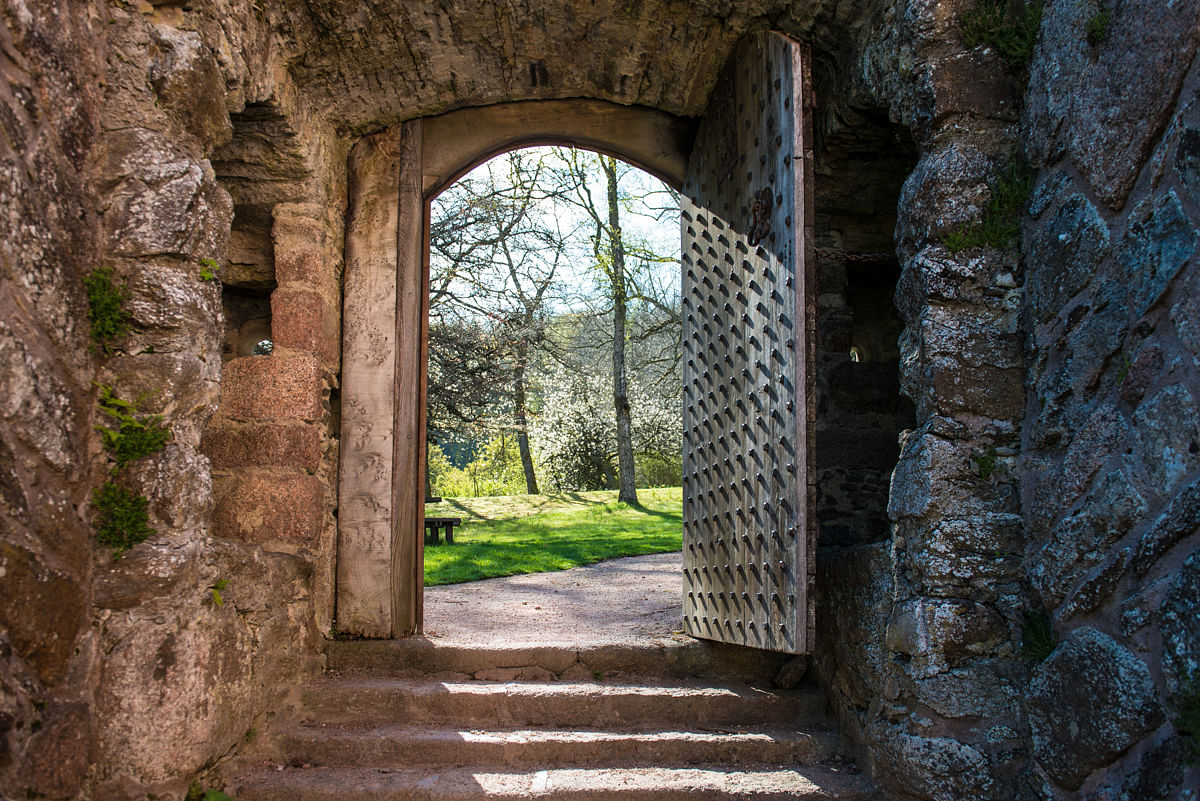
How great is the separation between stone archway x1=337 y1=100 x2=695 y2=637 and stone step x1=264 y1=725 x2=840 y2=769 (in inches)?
29.5

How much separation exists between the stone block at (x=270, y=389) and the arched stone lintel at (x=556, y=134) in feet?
4.20

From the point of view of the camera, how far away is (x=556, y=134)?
478 centimetres

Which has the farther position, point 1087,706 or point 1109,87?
point 1109,87

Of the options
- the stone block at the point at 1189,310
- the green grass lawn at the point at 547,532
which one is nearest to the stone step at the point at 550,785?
the stone block at the point at 1189,310

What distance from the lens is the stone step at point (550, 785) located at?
10.6ft

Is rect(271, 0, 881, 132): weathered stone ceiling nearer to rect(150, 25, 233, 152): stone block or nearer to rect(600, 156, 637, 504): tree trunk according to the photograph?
rect(150, 25, 233, 152): stone block

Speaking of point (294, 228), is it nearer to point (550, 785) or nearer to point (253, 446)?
point (253, 446)

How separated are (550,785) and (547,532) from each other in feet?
26.8

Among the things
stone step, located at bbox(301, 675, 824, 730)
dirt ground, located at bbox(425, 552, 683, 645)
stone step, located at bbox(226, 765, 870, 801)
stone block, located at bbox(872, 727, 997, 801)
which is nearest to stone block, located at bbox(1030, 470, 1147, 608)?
stone block, located at bbox(872, 727, 997, 801)

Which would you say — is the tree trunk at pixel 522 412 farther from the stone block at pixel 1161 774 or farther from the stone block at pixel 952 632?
the stone block at pixel 1161 774

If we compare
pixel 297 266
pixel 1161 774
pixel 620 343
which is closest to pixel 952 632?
pixel 1161 774

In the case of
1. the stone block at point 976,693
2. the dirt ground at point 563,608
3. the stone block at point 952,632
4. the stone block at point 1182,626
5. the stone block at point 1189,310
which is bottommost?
the dirt ground at point 563,608

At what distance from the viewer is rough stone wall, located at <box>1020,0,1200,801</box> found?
2205mm

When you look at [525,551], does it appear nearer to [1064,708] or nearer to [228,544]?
[228,544]
